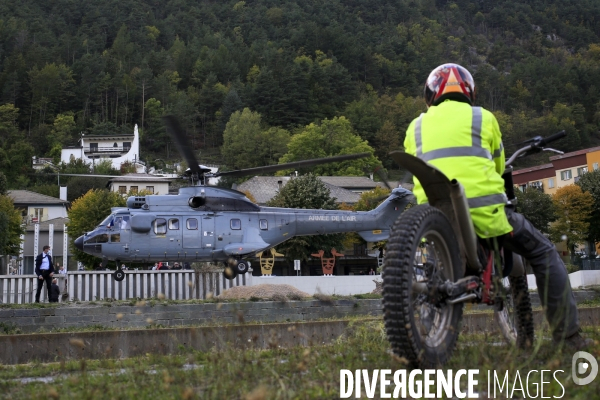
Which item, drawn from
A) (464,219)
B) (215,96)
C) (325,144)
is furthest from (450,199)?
(215,96)

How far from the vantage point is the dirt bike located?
4.32m

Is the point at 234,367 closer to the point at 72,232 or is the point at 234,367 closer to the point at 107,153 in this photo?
the point at 72,232

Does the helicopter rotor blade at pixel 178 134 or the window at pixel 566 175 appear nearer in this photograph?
the helicopter rotor blade at pixel 178 134

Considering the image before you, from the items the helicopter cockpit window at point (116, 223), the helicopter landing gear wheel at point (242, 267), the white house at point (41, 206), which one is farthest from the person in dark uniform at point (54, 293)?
the white house at point (41, 206)

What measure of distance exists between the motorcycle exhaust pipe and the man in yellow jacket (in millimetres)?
180

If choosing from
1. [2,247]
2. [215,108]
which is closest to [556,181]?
[2,247]

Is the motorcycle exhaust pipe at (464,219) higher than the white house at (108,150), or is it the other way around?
the white house at (108,150)

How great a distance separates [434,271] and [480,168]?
81 cm

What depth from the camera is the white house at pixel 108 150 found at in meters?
129

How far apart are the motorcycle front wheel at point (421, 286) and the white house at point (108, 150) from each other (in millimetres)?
122344

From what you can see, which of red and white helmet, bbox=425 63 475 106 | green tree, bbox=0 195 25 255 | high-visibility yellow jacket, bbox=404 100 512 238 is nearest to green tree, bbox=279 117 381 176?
green tree, bbox=0 195 25 255

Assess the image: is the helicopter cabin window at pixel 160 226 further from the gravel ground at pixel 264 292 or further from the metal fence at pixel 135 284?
the gravel ground at pixel 264 292

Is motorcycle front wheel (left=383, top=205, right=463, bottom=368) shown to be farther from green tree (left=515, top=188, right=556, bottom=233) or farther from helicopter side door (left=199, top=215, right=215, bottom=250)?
green tree (left=515, top=188, right=556, bottom=233)

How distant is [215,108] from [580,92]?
8720cm
